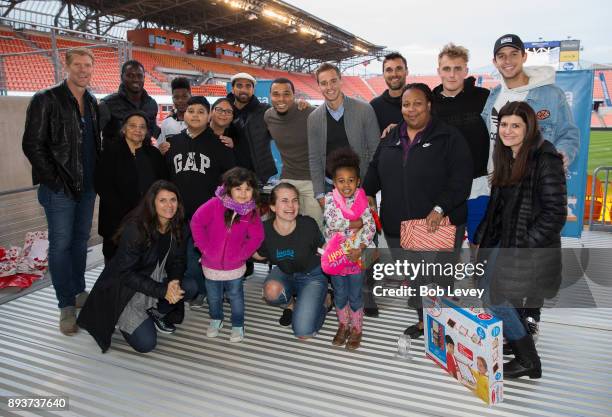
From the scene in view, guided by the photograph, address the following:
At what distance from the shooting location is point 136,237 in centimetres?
298

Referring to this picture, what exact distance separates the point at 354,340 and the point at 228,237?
1149 millimetres

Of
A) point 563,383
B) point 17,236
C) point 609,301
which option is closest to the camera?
point 563,383

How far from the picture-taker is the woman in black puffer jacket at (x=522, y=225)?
234cm

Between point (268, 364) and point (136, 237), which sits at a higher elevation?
point (136, 237)

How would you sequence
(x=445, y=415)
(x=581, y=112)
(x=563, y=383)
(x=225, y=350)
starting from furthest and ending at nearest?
(x=581, y=112) → (x=225, y=350) → (x=563, y=383) → (x=445, y=415)

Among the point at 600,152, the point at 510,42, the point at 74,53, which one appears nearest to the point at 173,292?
the point at 74,53

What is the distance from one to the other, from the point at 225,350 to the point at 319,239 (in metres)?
1.04

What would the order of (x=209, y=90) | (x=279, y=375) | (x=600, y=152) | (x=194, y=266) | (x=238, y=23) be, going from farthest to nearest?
(x=238, y=23) → (x=209, y=90) → (x=600, y=152) → (x=194, y=266) → (x=279, y=375)

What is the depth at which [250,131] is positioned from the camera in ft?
12.7

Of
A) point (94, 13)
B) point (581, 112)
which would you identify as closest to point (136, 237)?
point (581, 112)

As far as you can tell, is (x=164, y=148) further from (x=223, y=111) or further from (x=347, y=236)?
(x=347, y=236)

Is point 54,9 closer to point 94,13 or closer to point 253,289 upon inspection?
point 94,13

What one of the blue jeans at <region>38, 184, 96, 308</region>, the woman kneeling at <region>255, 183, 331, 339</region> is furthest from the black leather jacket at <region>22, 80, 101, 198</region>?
the woman kneeling at <region>255, 183, 331, 339</region>

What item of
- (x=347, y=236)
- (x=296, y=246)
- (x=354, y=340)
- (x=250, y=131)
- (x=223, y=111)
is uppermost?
(x=223, y=111)
